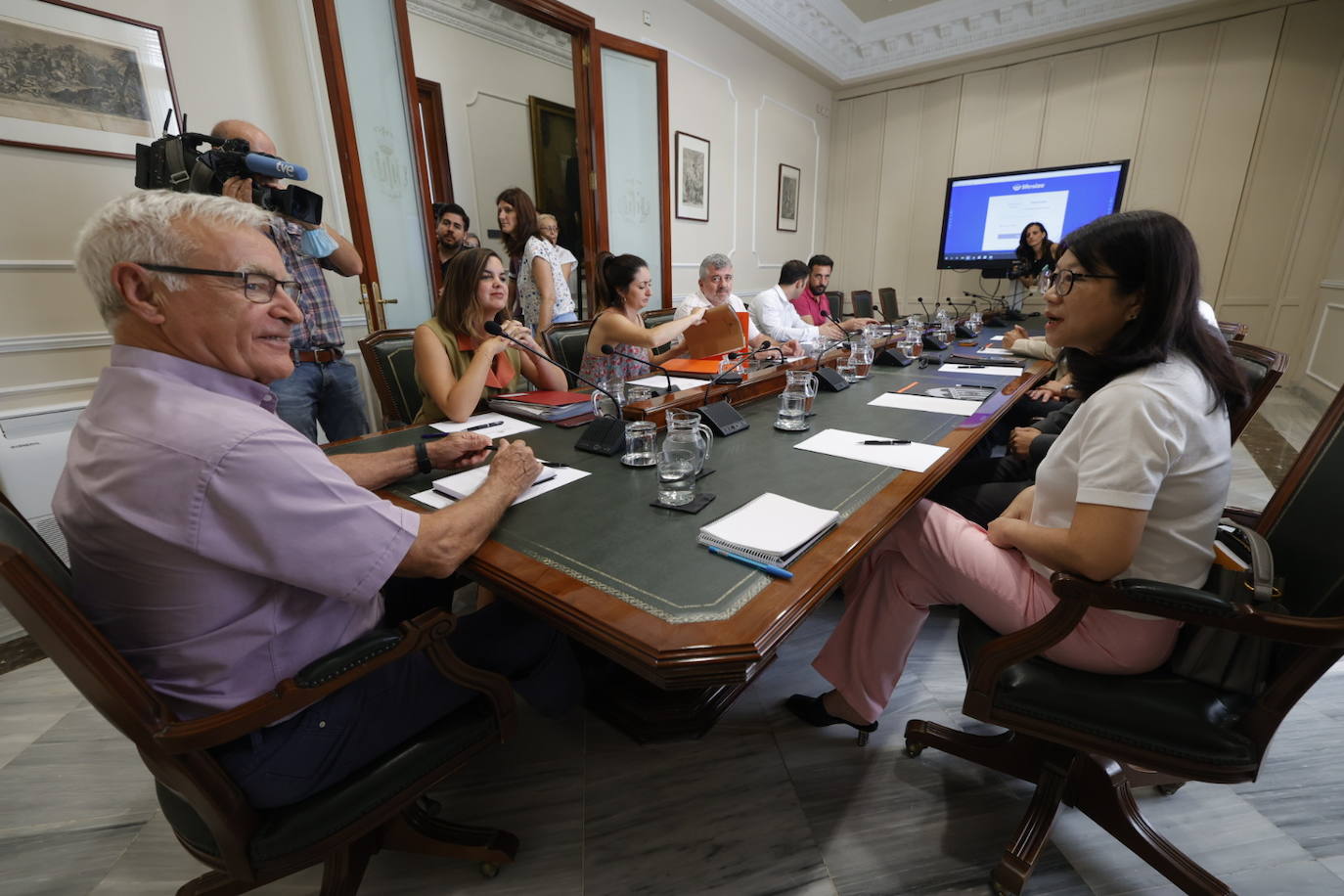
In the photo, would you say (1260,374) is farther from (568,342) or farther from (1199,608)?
(568,342)

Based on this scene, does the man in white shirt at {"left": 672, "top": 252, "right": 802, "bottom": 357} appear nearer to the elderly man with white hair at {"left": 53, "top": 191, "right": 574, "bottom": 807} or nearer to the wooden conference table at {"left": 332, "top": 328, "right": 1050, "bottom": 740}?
the wooden conference table at {"left": 332, "top": 328, "right": 1050, "bottom": 740}

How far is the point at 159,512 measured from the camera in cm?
67

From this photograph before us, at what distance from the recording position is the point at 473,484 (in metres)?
1.12

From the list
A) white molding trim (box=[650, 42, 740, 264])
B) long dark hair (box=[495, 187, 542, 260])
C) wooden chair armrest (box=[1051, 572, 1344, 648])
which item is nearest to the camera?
wooden chair armrest (box=[1051, 572, 1344, 648])

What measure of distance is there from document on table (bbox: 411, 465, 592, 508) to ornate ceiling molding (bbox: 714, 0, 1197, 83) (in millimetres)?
4383

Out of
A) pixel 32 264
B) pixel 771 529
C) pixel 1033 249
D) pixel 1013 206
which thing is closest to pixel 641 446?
pixel 771 529

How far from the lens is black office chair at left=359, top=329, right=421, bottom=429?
1917 millimetres

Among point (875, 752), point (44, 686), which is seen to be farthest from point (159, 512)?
point (44, 686)

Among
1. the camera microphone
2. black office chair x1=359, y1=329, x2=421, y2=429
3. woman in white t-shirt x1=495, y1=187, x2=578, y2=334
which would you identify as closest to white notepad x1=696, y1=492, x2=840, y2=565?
black office chair x1=359, y1=329, x2=421, y2=429

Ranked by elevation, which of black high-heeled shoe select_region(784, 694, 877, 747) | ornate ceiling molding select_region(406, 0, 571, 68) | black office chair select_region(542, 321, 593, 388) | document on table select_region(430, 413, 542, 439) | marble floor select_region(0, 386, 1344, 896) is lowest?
marble floor select_region(0, 386, 1344, 896)

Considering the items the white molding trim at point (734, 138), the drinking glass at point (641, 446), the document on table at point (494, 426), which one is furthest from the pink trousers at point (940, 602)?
the white molding trim at point (734, 138)

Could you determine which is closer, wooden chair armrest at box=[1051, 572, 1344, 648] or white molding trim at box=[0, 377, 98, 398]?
wooden chair armrest at box=[1051, 572, 1344, 648]

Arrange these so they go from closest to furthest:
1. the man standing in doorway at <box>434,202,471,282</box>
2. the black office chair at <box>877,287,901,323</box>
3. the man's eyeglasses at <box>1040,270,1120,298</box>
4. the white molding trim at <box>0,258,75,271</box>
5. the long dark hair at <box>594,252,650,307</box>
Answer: the man's eyeglasses at <box>1040,270,1120,298</box> < the white molding trim at <box>0,258,75,271</box> < the long dark hair at <box>594,252,650,307</box> < the man standing in doorway at <box>434,202,471,282</box> < the black office chair at <box>877,287,901,323</box>

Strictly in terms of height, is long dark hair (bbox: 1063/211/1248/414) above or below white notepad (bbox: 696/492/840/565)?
above
